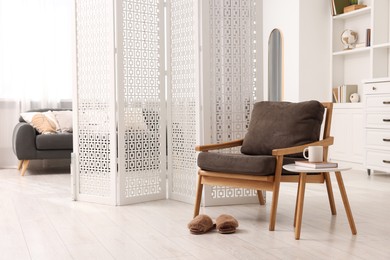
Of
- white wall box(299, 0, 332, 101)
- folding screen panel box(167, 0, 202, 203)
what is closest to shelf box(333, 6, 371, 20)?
white wall box(299, 0, 332, 101)

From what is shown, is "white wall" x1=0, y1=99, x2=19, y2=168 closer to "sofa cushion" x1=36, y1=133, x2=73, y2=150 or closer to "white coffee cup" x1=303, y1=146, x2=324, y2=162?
"sofa cushion" x1=36, y1=133, x2=73, y2=150

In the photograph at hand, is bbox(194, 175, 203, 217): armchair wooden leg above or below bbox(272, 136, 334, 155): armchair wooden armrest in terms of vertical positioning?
below

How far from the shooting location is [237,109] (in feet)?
13.9

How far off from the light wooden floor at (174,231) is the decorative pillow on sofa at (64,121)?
1.75 meters

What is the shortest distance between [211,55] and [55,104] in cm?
346

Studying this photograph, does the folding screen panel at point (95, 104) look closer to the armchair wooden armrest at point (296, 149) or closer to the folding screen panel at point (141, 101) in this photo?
the folding screen panel at point (141, 101)

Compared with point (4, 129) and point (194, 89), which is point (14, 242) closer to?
point (194, 89)

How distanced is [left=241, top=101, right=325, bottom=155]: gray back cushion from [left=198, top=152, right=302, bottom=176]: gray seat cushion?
6.5 inches

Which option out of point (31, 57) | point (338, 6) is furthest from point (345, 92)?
point (31, 57)

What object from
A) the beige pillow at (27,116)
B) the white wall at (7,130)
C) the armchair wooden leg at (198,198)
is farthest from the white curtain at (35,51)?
the armchair wooden leg at (198,198)

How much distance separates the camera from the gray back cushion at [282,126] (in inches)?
142

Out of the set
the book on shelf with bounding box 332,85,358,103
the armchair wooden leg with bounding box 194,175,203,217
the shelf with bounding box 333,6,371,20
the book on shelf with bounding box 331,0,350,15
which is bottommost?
the armchair wooden leg with bounding box 194,175,203,217

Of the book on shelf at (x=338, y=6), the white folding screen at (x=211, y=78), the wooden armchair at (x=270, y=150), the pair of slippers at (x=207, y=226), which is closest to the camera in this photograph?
the pair of slippers at (x=207, y=226)

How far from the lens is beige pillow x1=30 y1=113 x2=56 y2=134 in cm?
618
